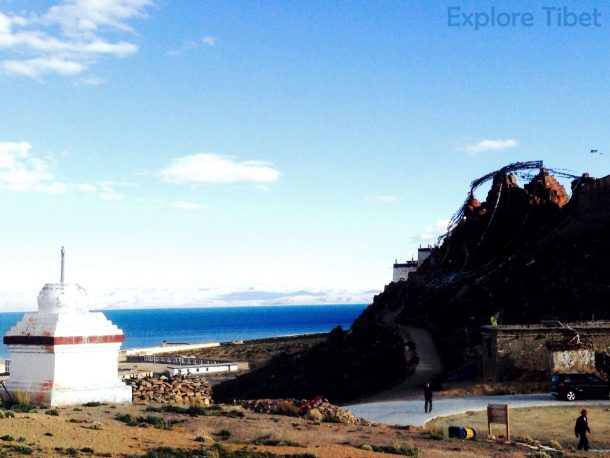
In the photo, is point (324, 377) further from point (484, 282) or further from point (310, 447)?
point (310, 447)

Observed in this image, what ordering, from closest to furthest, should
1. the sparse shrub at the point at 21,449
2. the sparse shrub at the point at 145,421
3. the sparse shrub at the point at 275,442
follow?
the sparse shrub at the point at 21,449, the sparse shrub at the point at 275,442, the sparse shrub at the point at 145,421

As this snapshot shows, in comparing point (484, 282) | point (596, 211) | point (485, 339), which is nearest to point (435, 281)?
point (484, 282)

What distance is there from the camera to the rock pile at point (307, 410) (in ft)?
76.6

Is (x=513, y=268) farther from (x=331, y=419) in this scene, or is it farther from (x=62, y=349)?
(x=62, y=349)

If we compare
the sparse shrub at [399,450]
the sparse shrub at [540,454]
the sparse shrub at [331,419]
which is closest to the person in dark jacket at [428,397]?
the sparse shrub at [331,419]

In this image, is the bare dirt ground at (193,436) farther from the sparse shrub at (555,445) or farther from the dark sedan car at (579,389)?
the dark sedan car at (579,389)

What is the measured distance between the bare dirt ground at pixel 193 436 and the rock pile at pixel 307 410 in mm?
756

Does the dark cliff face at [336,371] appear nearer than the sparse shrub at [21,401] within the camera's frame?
No

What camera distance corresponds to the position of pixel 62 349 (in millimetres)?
21000

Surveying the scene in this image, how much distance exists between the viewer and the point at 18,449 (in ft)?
52.6

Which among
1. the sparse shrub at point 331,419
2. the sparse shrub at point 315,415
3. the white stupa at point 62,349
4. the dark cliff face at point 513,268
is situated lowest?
the sparse shrub at point 331,419

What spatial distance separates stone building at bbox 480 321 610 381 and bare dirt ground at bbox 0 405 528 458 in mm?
16138

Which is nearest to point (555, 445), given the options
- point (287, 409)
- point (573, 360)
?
point (287, 409)

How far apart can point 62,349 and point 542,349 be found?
23.9 meters
